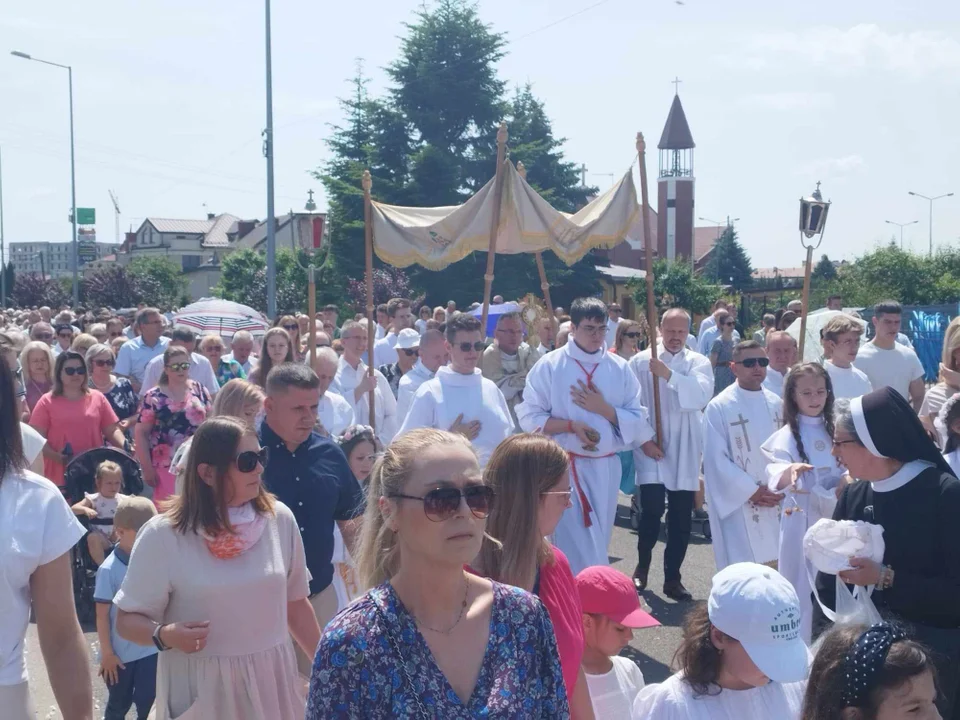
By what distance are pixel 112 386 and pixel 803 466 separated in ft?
19.4

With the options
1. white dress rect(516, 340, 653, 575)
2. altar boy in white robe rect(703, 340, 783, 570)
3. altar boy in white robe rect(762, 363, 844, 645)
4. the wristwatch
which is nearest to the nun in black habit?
altar boy in white robe rect(762, 363, 844, 645)

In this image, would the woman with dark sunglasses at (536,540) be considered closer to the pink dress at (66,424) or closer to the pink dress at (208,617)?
the pink dress at (208,617)

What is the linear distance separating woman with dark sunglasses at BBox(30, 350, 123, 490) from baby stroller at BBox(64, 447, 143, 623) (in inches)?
16.5

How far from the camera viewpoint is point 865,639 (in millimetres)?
2609

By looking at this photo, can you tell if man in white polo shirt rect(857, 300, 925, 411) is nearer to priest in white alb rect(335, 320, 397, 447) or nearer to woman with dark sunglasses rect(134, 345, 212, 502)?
priest in white alb rect(335, 320, 397, 447)

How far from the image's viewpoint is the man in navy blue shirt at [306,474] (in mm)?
4453

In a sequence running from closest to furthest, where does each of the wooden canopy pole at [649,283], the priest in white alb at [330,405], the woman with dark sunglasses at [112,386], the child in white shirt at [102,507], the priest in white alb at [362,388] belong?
1. the child in white shirt at [102,507]
2. the priest in white alb at [330,405]
3. the wooden canopy pole at [649,283]
4. the priest in white alb at [362,388]
5. the woman with dark sunglasses at [112,386]

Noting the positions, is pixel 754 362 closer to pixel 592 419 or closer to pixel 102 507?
pixel 592 419

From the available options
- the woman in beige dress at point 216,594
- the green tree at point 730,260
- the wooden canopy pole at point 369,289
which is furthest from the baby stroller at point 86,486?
the green tree at point 730,260

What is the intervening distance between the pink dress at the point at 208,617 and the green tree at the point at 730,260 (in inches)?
2709

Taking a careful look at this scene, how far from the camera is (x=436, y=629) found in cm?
237

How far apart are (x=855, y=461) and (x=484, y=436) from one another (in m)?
3.19

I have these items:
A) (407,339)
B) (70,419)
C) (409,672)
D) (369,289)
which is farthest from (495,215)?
(409,672)

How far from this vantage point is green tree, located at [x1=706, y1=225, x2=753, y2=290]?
71312mm
